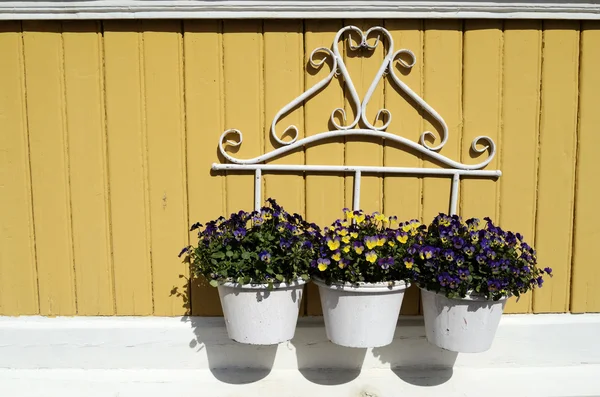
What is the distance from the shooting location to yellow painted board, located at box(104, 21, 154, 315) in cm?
238

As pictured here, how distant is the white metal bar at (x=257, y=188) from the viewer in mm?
2400

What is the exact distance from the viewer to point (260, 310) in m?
2.10

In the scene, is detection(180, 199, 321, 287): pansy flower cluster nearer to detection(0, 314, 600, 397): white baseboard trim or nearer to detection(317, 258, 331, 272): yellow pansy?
detection(317, 258, 331, 272): yellow pansy

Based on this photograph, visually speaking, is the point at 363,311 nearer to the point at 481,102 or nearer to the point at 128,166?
the point at 481,102

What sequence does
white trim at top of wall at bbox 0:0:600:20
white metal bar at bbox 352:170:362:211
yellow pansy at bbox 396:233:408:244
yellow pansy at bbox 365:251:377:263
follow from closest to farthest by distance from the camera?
yellow pansy at bbox 365:251:377:263
yellow pansy at bbox 396:233:408:244
white trim at top of wall at bbox 0:0:600:20
white metal bar at bbox 352:170:362:211

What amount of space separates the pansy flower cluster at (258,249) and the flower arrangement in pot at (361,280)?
93mm

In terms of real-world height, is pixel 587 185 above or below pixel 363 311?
above

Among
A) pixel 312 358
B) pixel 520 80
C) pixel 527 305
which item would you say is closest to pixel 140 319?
pixel 312 358

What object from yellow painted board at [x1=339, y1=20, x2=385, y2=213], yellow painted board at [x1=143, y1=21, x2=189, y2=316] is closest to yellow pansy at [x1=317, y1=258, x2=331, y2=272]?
yellow painted board at [x1=339, y1=20, x2=385, y2=213]

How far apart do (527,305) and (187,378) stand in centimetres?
175

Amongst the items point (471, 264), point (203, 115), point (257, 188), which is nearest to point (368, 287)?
point (471, 264)

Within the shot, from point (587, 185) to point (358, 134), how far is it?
1175 millimetres

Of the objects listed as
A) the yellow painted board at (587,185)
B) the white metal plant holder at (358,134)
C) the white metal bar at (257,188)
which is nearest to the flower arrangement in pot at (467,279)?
the white metal plant holder at (358,134)

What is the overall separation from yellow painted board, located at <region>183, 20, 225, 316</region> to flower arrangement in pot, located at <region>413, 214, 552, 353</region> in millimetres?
1037
